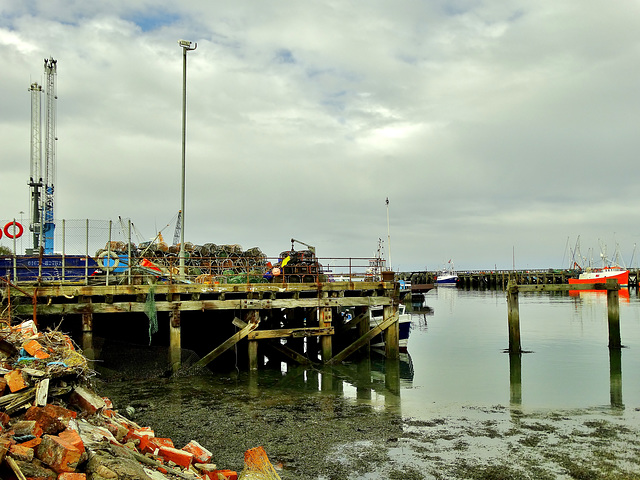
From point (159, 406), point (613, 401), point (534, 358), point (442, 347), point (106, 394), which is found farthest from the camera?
point (442, 347)

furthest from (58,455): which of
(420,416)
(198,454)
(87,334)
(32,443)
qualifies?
(87,334)

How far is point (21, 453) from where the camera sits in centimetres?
694

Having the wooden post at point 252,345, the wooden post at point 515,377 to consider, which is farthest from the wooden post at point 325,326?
the wooden post at point 515,377

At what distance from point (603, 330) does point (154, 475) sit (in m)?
39.1

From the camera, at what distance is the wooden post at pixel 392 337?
22902mm

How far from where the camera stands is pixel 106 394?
16594 millimetres

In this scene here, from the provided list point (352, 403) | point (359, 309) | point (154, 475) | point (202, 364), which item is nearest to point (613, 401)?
point (352, 403)

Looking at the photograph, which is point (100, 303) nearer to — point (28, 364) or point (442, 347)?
A: point (28, 364)

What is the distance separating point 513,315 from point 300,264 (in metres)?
10.4

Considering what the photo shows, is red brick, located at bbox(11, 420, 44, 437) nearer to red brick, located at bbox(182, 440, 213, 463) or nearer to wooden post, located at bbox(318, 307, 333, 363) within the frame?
red brick, located at bbox(182, 440, 213, 463)

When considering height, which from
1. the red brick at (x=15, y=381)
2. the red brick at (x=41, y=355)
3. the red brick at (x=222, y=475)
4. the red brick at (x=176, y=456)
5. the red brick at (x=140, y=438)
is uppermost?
the red brick at (x=41, y=355)

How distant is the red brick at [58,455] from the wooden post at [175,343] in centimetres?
1260

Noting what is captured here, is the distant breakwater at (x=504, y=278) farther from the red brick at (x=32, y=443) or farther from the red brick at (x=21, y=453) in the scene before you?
the red brick at (x=21, y=453)

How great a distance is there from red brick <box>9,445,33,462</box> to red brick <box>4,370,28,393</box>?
2.27 meters
